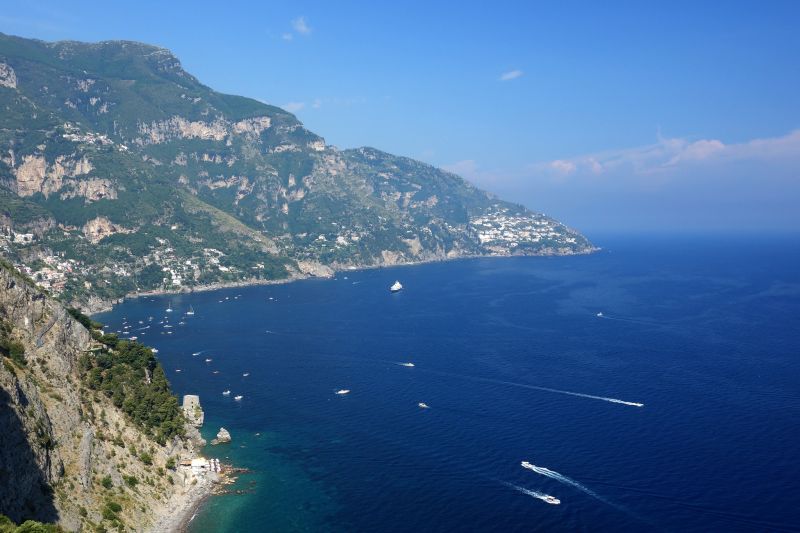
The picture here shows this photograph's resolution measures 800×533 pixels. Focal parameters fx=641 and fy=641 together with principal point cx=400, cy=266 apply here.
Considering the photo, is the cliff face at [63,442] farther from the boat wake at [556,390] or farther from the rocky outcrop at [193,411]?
the boat wake at [556,390]

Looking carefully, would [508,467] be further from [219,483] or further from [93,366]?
[93,366]

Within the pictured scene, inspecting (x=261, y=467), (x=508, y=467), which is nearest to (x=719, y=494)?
(x=508, y=467)

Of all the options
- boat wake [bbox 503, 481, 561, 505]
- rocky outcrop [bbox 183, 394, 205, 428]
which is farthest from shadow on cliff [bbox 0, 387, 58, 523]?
boat wake [bbox 503, 481, 561, 505]

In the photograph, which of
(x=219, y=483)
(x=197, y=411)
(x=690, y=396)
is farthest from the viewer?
(x=690, y=396)

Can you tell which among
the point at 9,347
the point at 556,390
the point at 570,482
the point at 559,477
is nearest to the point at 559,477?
the point at 559,477

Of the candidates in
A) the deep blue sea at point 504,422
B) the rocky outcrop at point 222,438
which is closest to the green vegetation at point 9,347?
the deep blue sea at point 504,422

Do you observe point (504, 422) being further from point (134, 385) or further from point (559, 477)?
point (134, 385)
